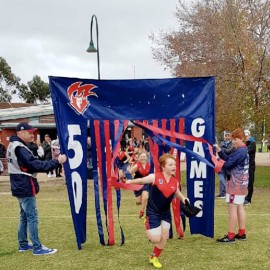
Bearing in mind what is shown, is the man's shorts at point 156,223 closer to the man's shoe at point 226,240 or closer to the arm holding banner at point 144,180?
the arm holding banner at point 144,180

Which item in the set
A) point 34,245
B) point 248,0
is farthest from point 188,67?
point 34,245

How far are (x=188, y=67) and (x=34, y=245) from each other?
16110 mm

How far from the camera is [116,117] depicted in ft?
19.3

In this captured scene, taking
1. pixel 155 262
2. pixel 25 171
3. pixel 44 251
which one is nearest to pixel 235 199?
pixel 155 262

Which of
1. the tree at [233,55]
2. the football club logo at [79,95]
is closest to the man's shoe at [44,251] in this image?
Result: the football club logo at [79,95]

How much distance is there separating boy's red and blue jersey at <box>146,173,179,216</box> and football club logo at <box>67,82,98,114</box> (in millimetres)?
1532

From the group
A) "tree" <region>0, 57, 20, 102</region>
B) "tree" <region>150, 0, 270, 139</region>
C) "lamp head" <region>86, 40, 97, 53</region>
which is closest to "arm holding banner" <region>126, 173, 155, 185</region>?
"tree" <region>150, 0, 270, 139</region>

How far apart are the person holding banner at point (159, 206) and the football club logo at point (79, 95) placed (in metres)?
1.40

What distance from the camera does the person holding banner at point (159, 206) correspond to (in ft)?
16.5

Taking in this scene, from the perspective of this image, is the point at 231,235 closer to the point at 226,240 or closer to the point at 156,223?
the point at 226,240

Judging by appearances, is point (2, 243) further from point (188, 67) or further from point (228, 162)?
point (188, 67)

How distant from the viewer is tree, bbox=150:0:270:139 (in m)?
14.8

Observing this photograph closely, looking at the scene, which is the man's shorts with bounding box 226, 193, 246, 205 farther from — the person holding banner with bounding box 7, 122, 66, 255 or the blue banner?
the person holding banner with bounding box 7, 122, 66, 255

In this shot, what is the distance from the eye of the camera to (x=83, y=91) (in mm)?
5828
